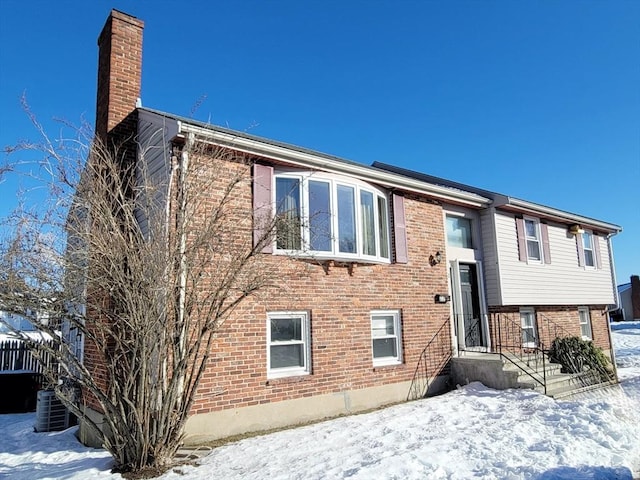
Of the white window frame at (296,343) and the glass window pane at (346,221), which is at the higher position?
the glass window pane at (346,221)

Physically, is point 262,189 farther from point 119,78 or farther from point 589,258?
point 589,258

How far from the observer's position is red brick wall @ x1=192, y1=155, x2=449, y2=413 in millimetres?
7688

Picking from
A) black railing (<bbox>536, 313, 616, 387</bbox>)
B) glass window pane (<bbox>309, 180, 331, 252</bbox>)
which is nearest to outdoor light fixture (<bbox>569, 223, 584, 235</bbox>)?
black railing (<bbox>536, 313, 616, 387</bbox>)

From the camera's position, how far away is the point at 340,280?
30.6ft

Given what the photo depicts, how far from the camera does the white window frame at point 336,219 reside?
28.6 ft

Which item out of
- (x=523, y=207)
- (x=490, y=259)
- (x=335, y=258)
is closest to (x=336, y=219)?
(x=335, y=258)

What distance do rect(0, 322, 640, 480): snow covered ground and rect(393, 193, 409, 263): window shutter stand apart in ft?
10.7

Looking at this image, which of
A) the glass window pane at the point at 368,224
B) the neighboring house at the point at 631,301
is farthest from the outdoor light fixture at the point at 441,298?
the neighboring house at the point at 631,301

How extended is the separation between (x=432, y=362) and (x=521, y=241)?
203 inches

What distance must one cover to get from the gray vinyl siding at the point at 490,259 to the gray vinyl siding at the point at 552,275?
98 millimetres

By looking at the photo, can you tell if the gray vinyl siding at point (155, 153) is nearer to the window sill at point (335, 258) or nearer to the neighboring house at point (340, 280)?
the neighboring house at point (340, 280)

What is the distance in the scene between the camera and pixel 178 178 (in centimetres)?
686

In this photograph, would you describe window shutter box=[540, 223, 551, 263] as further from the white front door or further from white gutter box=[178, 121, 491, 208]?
white gutter box=[178, 121, 491, 208]

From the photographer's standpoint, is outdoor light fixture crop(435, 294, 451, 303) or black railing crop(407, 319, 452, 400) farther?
outdoor light fixture crop(435, 294, 451, 303)
